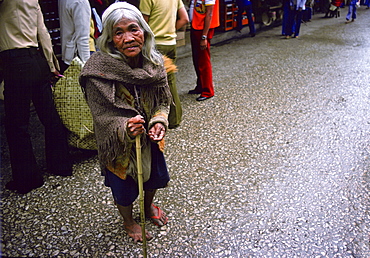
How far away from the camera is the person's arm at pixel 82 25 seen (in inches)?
126

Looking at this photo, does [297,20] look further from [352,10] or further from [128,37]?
[128,37]

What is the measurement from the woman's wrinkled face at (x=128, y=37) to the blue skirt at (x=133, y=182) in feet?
2.01

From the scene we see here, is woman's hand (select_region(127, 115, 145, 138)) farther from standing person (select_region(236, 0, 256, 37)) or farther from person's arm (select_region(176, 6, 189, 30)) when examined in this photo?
standing person (select_region(236, 0, 256, 37))

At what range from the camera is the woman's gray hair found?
1.98 meters

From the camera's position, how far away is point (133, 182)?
2256mm

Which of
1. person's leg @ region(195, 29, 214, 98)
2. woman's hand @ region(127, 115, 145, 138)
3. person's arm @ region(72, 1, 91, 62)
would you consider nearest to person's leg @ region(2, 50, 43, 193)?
person's arm @ region(72, 1, 91, 62)

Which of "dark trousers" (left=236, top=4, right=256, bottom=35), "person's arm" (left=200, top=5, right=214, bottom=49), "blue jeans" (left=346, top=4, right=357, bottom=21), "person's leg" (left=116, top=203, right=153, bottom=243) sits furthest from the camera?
"blue jeans" (left=346, top=4, right=357, bottom=21)

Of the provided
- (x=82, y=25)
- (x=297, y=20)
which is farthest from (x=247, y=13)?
(x=82, y=25)

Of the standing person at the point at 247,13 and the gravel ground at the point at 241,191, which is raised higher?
the standing person at the point at 247,13

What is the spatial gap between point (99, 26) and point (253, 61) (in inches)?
173

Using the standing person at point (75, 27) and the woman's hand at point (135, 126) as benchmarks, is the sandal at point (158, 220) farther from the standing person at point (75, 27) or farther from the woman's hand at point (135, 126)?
the standing person at point (75, 27)

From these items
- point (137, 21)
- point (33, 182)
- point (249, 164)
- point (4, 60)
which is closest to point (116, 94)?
point (137, 21)

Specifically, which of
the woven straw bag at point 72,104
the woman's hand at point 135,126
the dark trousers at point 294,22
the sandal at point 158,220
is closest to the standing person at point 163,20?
the woven straw bag at point 72,104

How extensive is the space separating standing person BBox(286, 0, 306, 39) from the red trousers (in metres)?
5.47
